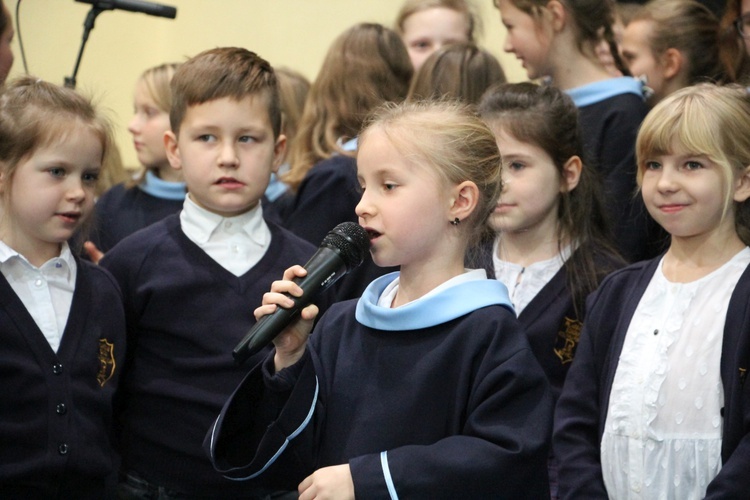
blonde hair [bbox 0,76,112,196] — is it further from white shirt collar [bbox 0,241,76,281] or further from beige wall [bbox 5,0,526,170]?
beige wall [bbox 5,0,526,170]

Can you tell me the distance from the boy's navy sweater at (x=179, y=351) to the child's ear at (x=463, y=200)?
0.66 metres

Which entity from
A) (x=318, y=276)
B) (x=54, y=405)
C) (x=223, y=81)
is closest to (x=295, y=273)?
(x=318, y=276)

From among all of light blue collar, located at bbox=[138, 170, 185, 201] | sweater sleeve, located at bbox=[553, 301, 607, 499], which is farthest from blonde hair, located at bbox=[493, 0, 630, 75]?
light blue collar, located at bbox=[138, 170, 185, 201]

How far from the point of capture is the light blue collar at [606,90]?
2.92 m

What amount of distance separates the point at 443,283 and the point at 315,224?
1.13 metres

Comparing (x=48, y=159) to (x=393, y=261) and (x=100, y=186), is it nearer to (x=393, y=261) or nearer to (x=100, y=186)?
(x=393, y=261)

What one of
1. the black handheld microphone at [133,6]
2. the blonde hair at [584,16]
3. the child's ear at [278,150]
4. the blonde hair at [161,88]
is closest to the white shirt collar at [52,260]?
the child's ear at [278,150]

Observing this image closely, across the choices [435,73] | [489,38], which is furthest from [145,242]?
[489,38]

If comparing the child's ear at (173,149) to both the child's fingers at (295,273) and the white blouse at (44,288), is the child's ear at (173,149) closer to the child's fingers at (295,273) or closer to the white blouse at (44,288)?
the white blouse at (44,288)

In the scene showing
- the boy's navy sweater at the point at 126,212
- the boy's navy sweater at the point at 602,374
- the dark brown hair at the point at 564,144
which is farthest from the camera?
the boy's navy sweater at the point at 126,212

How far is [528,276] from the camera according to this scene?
249cm

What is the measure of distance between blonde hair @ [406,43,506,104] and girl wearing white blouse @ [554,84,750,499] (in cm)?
81

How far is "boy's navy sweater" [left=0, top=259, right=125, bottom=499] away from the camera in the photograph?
2020 mm

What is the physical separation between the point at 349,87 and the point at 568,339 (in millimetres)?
1159
